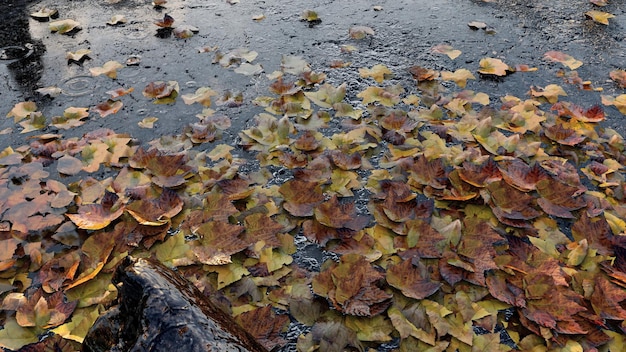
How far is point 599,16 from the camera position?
4355 millimetres

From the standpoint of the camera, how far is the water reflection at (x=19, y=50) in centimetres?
358

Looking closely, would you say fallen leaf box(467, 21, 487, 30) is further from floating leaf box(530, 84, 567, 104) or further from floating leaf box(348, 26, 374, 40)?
floating leaf box(530, 84, 567, 104)

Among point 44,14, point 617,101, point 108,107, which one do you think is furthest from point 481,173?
point 44,14

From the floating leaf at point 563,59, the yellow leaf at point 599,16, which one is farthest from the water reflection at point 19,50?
the yellow leaf at point 599,16

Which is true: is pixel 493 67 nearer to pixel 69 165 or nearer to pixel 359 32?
pixel 359 32

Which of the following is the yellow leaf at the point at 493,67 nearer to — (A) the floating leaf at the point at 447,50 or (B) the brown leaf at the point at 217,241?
(A) the floating leaf at the point at 447,50

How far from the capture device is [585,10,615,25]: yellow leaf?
4.30 metres

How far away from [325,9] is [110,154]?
8.61 feet

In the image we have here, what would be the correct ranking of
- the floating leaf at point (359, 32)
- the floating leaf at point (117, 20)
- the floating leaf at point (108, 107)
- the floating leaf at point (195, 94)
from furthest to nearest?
the floating leaf at point (117, 20), the floating leaf at point (359, 32), the floating leaf at point (195, 94), the floating leaf at point (108, 107)

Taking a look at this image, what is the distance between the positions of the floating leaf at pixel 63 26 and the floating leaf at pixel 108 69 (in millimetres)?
826

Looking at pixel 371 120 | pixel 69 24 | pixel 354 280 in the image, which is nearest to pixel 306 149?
pixel 371 120

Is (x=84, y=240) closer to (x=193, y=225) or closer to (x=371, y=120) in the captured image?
(x=193, y=225)

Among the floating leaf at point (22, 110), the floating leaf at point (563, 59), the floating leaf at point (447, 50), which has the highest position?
the floating leaf at point (563, 59)

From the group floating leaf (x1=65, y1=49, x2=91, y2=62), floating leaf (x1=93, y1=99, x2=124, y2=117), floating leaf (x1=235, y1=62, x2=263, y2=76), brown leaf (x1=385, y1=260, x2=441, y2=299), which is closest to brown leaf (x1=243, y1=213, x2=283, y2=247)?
brown leaf (x1=385, y1=260, x2=441, y2=299)
